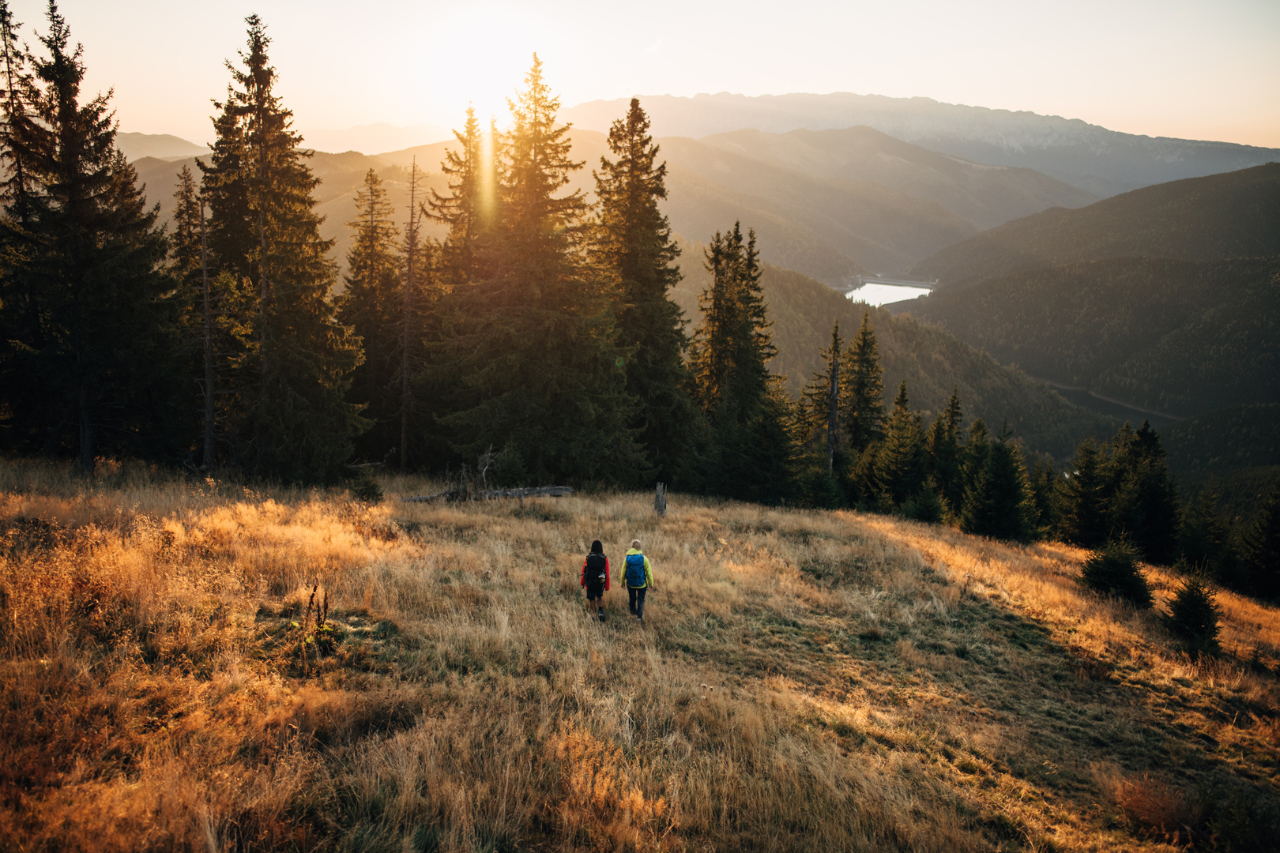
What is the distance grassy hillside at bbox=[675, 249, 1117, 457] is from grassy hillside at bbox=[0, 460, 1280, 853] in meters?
121

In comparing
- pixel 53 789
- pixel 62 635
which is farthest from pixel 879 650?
pixel 62 635

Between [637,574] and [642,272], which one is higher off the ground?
[642,272]

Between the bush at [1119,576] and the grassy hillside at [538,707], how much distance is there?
1.94 metres

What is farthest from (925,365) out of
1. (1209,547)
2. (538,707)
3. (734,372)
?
(538,707)

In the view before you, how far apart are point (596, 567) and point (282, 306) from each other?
14.4m

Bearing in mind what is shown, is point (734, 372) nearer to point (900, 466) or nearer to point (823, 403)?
point (900, 466)

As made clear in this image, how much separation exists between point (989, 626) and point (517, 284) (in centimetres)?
1769

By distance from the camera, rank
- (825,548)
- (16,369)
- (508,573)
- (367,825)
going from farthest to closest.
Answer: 1. (16,369)
2. (825,548)
3. (508,573)
4. (367,825)

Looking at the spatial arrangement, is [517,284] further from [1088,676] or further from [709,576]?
[1088,676]

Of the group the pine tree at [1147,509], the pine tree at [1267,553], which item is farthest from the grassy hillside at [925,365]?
the pine tree at [1267,553]

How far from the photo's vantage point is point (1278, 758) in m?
7.00

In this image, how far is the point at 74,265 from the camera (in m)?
14.9

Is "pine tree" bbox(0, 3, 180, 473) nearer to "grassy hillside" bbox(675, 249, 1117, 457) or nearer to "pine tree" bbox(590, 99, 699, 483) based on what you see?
"pine tree" bbox(590, 99, 699, 483)

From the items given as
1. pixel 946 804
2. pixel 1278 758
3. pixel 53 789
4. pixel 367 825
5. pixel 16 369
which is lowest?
pixel 1278 758
